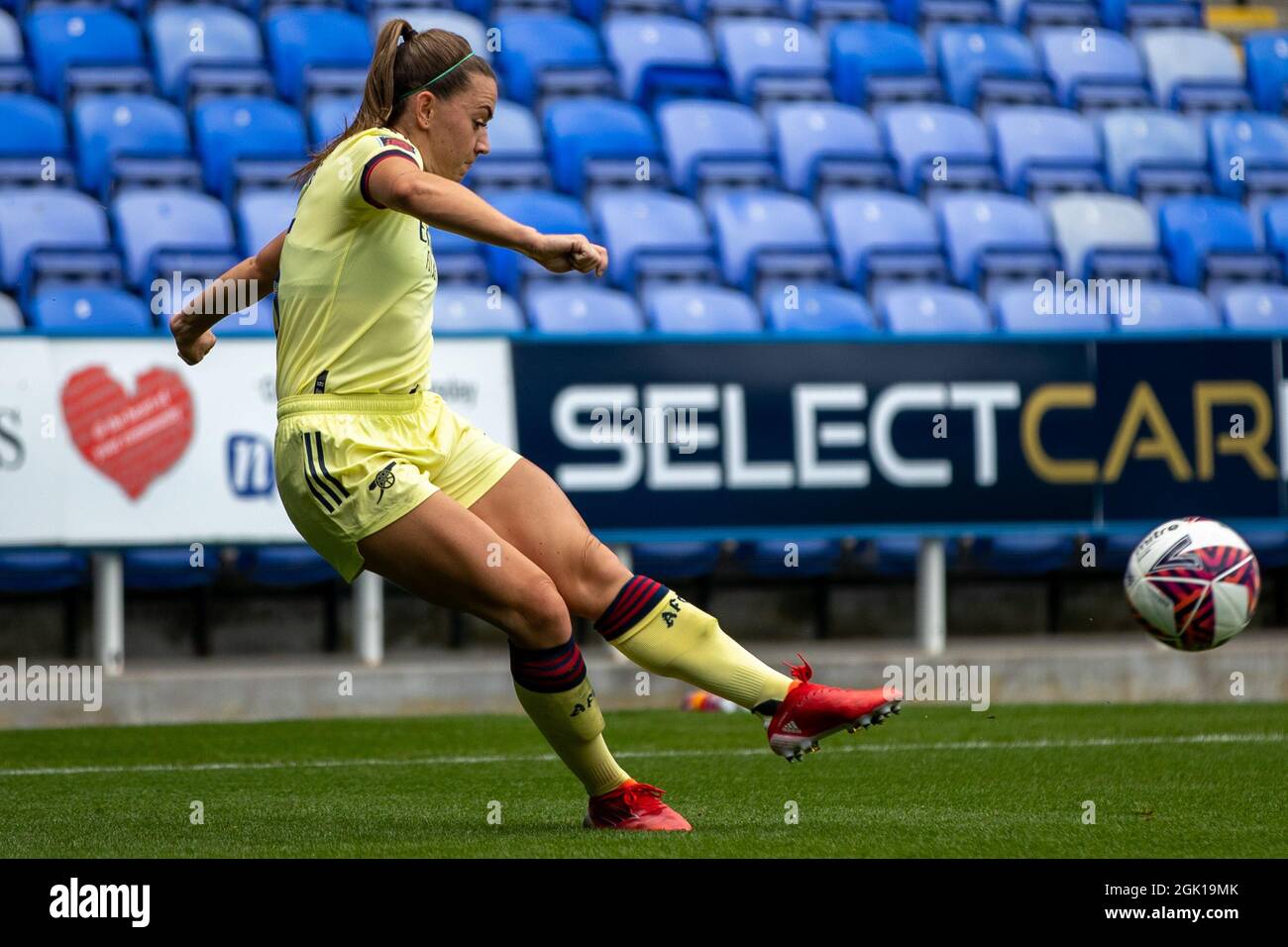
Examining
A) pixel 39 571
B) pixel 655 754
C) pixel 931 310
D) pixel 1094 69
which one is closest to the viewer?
pixel 655 754

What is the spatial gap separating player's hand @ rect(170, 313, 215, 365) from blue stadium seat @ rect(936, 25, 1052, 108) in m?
8.55

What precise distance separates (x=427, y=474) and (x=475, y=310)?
497cm

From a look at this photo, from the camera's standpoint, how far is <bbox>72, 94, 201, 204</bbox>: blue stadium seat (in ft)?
33.4

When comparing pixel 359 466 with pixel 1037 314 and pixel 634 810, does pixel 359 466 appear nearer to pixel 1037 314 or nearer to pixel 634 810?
pixel 634 810

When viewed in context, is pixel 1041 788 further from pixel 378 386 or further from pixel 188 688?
pixel 188 688

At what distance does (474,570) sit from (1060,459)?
16.8ft

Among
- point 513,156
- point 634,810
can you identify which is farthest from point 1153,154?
point 634,810

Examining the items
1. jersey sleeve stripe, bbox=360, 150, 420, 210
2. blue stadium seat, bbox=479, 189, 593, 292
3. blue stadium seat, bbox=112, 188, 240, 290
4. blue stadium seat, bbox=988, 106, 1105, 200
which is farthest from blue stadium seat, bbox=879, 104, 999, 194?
jersey sleeve stripe, bbox=360, 150, 420, 210

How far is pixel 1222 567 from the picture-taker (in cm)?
568

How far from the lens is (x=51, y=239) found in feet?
31.0

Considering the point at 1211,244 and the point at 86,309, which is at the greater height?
the point at 1211,244

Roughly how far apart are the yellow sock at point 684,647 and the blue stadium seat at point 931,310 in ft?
18.7

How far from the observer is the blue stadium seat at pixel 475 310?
919 centimetres

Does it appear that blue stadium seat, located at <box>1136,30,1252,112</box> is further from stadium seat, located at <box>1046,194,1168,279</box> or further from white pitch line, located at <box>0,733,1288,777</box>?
white pitch line, located at <box>0,733,1288,777</box>
